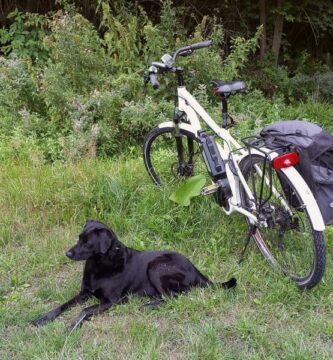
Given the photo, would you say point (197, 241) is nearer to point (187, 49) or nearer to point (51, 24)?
point (187, 49)

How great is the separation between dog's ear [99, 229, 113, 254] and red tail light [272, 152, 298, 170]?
113 cm

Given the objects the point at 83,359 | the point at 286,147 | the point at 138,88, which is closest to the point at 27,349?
the point at 83,359

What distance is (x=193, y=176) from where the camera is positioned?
441cm

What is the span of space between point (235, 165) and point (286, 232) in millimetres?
576

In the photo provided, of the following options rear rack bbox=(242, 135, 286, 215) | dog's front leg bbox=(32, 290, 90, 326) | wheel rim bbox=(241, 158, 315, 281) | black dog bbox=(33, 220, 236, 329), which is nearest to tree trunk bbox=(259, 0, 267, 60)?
rear rack bbox=(242, 135, 286, 215)

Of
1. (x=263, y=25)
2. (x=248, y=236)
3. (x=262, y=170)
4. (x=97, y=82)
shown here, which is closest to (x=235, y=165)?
(x=262, y=170)

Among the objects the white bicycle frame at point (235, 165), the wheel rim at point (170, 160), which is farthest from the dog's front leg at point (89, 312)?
the wheel rim at point (170, 160)

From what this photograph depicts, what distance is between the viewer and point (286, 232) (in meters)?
3.47

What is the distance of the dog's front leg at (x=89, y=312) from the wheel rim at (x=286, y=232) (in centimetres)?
115

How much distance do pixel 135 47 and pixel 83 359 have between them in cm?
485

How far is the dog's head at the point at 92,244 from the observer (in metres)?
3.28

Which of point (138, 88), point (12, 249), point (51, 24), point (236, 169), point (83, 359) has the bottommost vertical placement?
point (83, 359)

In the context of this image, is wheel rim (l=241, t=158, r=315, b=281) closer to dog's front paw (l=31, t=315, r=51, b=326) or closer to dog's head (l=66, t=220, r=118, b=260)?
dog's head (l=66, t=220, r=118, b=260)

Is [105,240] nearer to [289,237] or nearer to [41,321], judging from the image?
[41,321]
